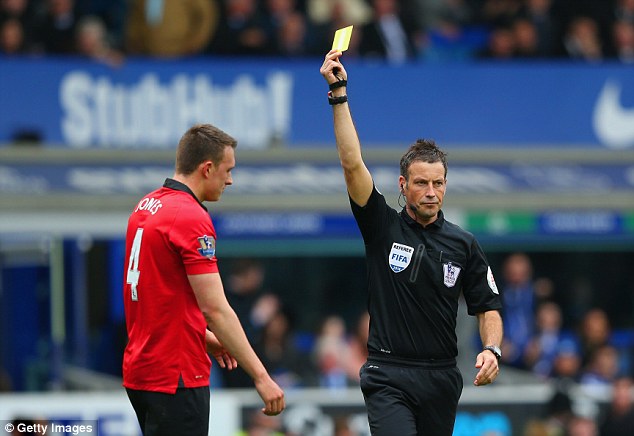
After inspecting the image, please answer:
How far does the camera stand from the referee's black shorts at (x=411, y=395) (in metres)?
6.82

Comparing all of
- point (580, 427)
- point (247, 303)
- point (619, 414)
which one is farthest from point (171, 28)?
point (619, 414)

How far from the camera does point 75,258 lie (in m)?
15.8

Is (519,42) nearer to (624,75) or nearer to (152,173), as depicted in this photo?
(624,75)

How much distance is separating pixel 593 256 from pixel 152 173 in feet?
20.5

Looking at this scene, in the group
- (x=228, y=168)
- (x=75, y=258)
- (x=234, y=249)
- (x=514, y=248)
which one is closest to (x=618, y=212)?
(x=514, y=248)

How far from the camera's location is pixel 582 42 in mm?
18062

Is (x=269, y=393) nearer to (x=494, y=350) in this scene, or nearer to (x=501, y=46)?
(x=494, y=350)

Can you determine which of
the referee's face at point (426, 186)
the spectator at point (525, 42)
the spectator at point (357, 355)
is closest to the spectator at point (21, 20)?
the spectator at point (357, 355)

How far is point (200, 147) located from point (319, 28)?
11012 mm

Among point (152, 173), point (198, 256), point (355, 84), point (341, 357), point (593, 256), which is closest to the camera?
point (198, 256)

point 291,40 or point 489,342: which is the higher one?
point 291,40

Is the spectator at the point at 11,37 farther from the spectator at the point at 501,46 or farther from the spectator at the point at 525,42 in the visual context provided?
the spectator at the point at 525,42

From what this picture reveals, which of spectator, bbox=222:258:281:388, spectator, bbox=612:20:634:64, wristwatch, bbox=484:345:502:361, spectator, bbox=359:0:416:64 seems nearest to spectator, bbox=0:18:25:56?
spectator, bbox=222:258:281:388

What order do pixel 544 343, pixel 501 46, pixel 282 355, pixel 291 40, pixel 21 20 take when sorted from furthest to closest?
pixel 501 46
pixel 291 40
pixel 21 20
pixel 544 343
pixel 282 355
